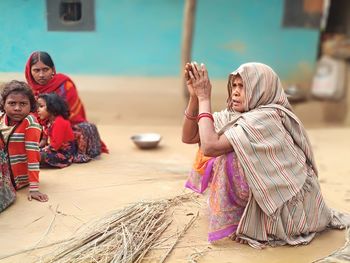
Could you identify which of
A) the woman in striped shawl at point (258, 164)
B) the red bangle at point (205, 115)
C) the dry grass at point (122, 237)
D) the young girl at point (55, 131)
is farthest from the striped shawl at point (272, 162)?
the young girl at point (55, 131)

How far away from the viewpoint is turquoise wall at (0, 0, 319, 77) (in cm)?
602

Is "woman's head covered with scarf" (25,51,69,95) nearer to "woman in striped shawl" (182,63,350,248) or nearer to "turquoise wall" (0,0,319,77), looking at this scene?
"turquoise wall" (0,0,319,77)

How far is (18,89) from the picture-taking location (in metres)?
3.22

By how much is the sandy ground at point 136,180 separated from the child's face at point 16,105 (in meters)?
0.56

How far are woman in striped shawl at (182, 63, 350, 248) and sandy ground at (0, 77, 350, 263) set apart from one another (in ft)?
0.38

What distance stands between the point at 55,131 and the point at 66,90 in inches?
16.4

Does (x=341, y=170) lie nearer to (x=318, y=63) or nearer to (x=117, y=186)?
(x=117, y=186)

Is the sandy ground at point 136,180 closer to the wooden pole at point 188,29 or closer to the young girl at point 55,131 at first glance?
the young girl at point 55,131

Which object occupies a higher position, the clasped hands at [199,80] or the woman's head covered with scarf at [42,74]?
the clasped hands at [199,80]

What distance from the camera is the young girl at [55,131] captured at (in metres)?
3.95

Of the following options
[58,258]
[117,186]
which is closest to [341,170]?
[117,186]

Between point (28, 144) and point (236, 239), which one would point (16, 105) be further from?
point (236, 239)

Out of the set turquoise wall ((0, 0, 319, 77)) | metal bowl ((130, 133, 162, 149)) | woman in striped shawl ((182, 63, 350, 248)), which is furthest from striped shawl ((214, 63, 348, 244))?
turquoise wall ((0, 0, 319, 77))

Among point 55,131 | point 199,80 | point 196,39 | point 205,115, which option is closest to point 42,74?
point 55,131
